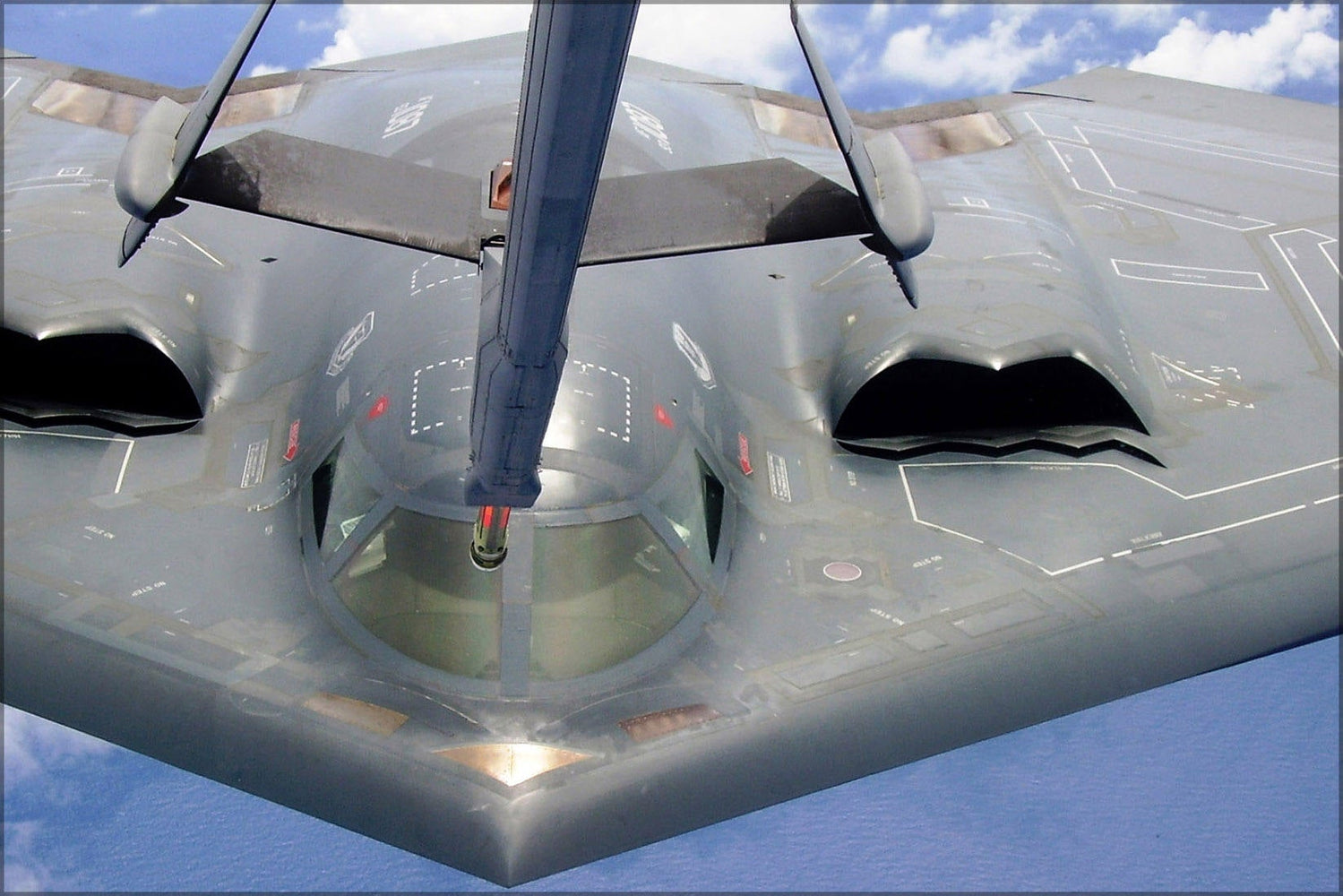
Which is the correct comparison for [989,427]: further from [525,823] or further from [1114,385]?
[525,823]

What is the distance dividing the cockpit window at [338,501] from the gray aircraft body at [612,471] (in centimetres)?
4

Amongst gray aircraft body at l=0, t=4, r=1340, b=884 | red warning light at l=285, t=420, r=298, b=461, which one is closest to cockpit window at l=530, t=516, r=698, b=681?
gray aircraft body at l=0, t=4, r=1340, b=884

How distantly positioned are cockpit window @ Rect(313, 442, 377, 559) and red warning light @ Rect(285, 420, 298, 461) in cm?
84

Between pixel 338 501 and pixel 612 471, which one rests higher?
pixel 338 501

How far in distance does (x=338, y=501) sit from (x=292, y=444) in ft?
4.95

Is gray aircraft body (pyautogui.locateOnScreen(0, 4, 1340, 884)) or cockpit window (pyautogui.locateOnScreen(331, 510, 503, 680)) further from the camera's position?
cockpit window (pyautogui.locateOnScreen(331, 510, 503, 680))

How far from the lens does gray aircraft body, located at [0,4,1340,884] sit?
23.2 ft

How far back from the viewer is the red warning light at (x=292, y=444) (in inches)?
399

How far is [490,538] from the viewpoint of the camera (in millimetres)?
7973

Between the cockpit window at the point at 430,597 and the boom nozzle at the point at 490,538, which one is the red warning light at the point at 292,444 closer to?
the cockpit window at the point at 430,597

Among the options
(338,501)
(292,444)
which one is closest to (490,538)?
(338,501)

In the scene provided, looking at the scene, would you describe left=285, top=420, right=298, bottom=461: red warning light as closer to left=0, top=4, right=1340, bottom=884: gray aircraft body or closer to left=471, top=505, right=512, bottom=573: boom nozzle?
left=0, top=4, right=1340, bottom=884: gray aircraft body

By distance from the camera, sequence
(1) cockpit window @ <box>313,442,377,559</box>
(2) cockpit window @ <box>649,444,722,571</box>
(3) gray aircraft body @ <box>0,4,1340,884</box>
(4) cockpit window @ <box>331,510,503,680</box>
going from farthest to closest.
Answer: (2) cockpit window @ <box>649,444,722,571</box>, (1) cockpit window @ <box>313,442,377,559</box>, (4) cockpit window @ <box>331,510,503,680</box>, (3) gray aircraft body @ <box>0,4,1340,884</box>

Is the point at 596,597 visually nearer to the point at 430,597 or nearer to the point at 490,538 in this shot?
the point at 490,538
